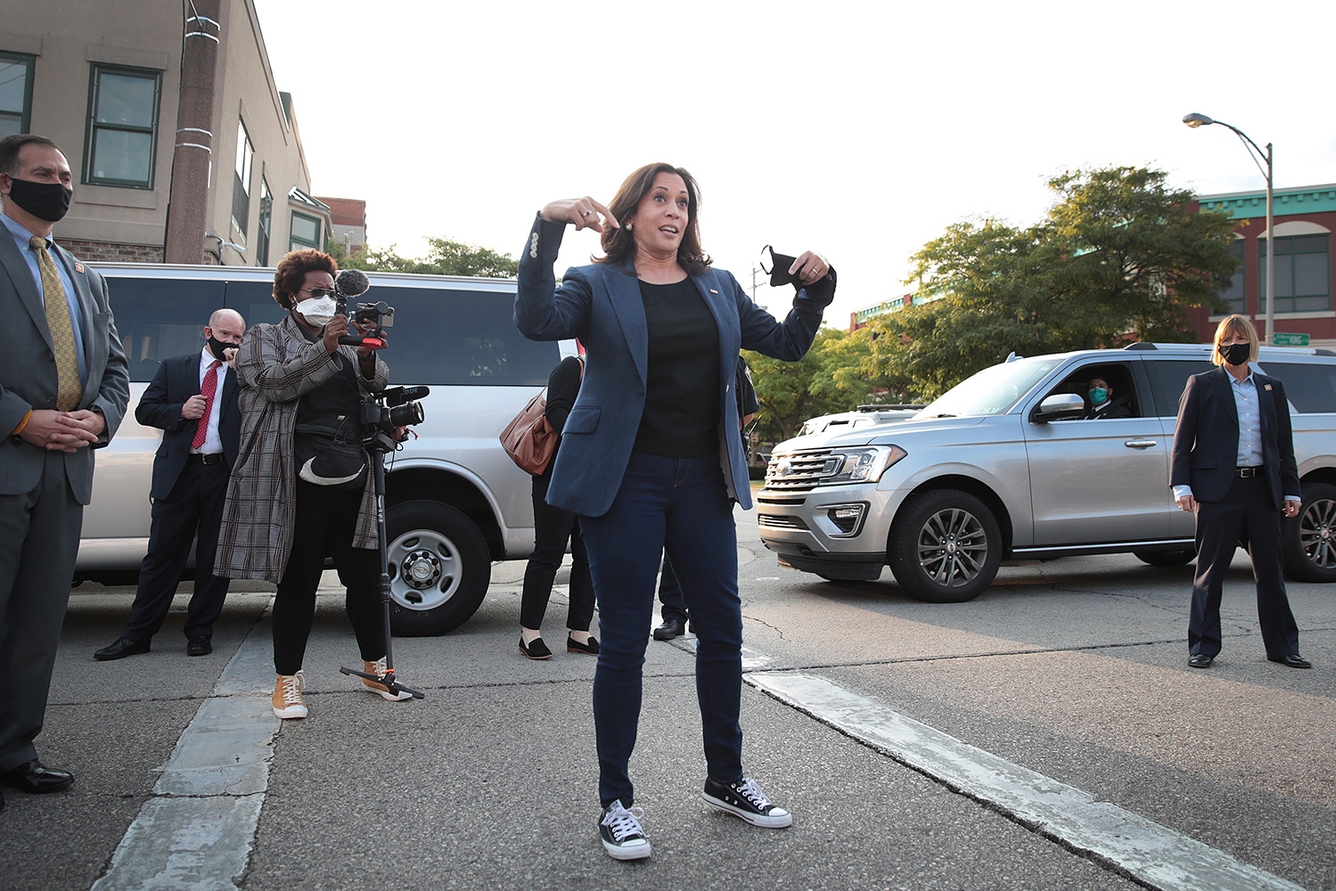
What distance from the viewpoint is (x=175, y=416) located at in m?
5.54

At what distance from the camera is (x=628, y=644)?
2875mm

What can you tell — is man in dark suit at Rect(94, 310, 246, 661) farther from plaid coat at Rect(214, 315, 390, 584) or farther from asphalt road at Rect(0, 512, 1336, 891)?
plaid coat at Rect(214, 315, 390, 584)

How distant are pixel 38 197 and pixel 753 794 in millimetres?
3002

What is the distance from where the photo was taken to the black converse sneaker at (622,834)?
2625 mm

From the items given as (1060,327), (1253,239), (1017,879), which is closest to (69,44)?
(1017,879)

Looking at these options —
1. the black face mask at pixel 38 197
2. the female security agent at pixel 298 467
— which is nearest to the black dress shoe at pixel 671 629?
the female security agent at pixel 298 467

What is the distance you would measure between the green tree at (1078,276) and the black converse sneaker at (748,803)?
88.2ft

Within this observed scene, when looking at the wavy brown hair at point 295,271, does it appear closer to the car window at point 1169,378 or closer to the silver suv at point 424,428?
the silver suv at point 424,428

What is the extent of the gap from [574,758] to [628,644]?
91 cm

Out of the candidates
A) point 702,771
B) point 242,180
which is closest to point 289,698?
point 702,771

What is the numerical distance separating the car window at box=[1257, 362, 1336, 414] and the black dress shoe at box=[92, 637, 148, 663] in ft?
29.8

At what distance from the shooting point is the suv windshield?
820 cm

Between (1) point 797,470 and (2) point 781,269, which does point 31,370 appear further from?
(1) point 797,470

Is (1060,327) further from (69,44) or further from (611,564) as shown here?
(611,564)
